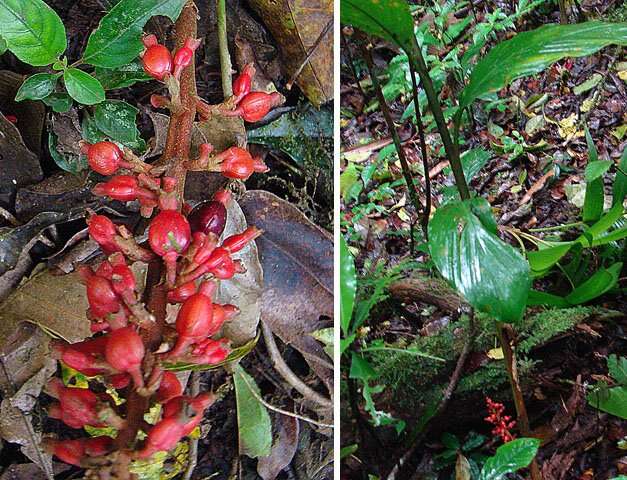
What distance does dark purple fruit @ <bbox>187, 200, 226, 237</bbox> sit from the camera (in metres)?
0.47

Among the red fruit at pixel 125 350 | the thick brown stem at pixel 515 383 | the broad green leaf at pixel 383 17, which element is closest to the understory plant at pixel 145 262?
the red fruit at pixel 125 350

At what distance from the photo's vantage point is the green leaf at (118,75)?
0.56 meters

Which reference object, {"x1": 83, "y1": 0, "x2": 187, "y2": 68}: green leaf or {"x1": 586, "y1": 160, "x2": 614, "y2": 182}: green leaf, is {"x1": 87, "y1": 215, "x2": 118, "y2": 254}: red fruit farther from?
{"x1": 586, "y1": 160, "x2": 614, "y2": 182}: green leaf

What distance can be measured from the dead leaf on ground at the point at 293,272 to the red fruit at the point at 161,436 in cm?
24

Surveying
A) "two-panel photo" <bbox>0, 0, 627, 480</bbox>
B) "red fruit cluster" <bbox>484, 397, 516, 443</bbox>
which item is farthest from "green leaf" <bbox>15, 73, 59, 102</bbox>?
"red fruit cluster" <bbox>484, 397, 516, 443</bbox>

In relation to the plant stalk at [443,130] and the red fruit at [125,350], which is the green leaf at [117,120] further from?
the plant stalk at [443,130]

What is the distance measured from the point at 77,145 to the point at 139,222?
89mm

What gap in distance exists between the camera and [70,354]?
0.41 meters

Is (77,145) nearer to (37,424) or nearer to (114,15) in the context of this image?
(114,15)

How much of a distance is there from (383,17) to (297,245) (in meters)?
0.26

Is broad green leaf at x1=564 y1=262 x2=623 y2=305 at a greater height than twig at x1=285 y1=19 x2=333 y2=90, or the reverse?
twig at x1=285 y1=19 x2=333 y2=90

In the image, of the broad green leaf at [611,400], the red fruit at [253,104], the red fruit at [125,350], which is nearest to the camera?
the red fruit at [125,350]

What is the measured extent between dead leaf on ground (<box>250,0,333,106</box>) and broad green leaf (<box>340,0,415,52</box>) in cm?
6

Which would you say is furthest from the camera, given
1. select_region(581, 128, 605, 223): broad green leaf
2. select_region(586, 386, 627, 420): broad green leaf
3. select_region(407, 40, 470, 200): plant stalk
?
select_region(581, 128, 605, 223): broad green leaf
